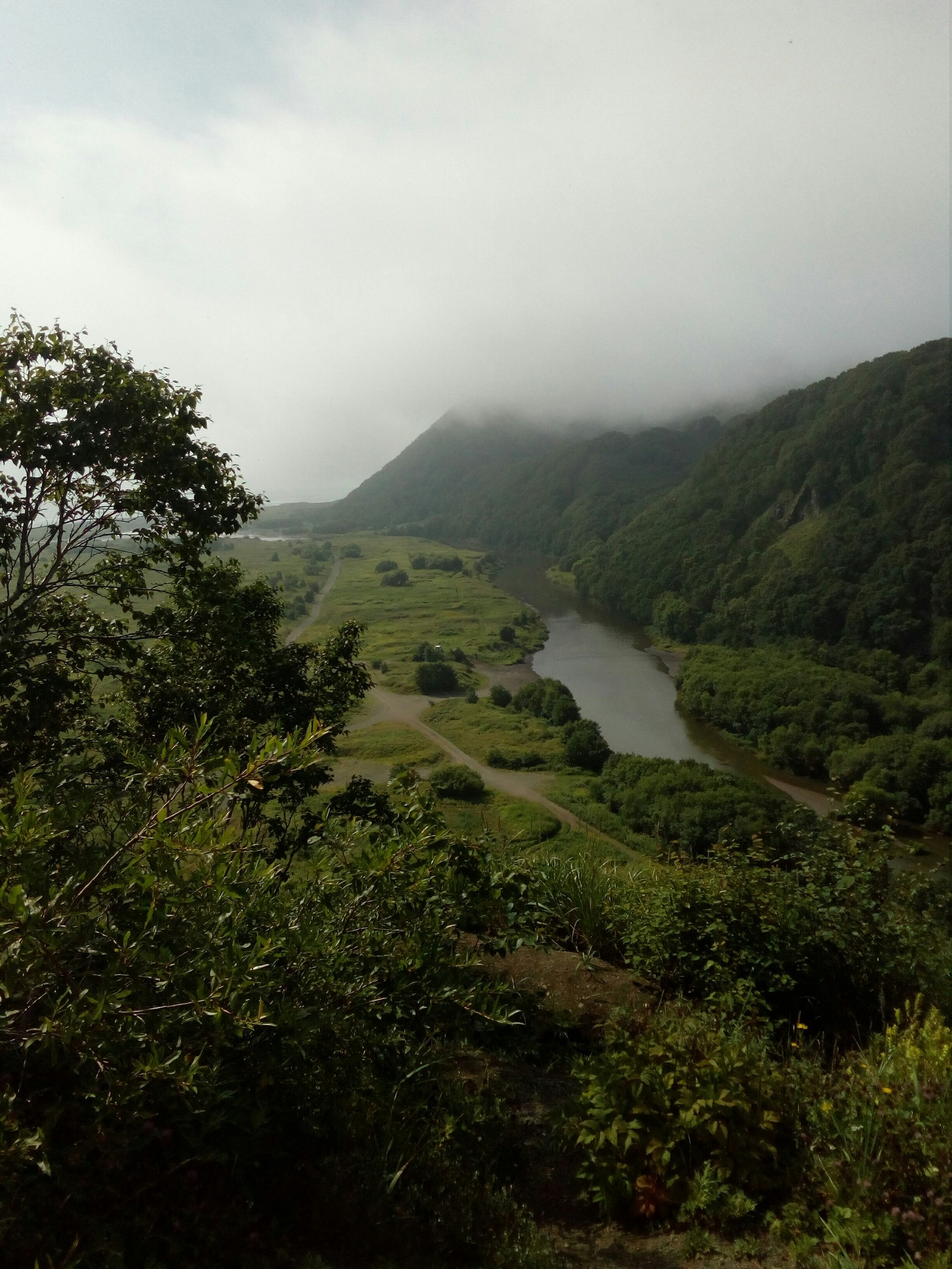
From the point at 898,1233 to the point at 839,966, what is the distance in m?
2.43

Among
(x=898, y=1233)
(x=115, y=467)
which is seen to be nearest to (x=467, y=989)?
(x=898, y=1233)

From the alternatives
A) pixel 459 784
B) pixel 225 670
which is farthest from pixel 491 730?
pixel 225 670

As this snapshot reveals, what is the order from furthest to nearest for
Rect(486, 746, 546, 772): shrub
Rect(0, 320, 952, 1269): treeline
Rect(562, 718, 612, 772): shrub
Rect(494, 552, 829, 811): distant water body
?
1. Rect(494, 552, 829, 811): distant water body
2. Rect(486, 746, 546, 772): shrub
3. Rect(562, 718, 612, 772): shrub
4. Rect(0, 320, 952, 1269): treeline

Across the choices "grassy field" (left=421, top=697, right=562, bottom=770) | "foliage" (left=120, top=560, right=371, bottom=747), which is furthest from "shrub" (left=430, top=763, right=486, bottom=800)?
"foliage" (left=120, top=560, right=371, bottom=747)

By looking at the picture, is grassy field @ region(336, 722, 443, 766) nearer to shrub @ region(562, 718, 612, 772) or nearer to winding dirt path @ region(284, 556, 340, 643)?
winding dirt path @ region(284, 556, 340, 643)

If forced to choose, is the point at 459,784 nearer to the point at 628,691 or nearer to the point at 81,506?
the point at 628,691

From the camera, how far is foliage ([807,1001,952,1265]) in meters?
2.81

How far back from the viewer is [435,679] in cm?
6388

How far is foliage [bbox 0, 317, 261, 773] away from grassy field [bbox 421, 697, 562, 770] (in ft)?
134

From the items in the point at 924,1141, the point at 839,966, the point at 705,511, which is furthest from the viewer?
the point at 705,511

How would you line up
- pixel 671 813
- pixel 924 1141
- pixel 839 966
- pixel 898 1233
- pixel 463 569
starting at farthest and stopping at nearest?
1. pixel 463 569
2. pixel 671 813
3. pixel 839 966
4. pixel 924 1141
5. pixel 898 1233

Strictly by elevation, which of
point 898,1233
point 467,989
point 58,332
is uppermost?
point 58,332

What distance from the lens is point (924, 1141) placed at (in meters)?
3.06

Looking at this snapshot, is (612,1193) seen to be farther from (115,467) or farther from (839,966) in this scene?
(115,467)
